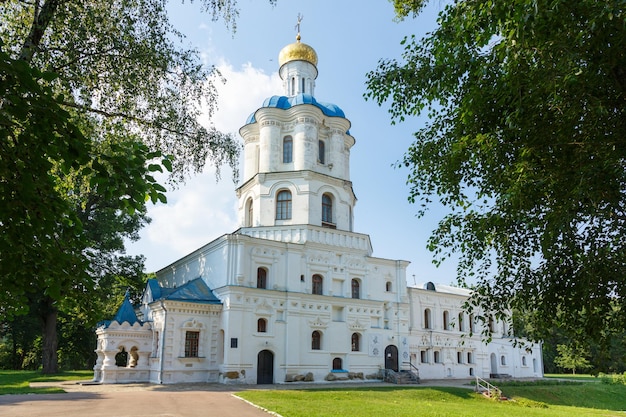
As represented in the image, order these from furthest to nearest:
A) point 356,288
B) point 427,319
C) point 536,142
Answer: point 427,319, point 356,288, point 536,142

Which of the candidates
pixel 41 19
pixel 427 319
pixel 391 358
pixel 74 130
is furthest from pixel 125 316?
pixel 74 130

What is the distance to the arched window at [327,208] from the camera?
2939cm

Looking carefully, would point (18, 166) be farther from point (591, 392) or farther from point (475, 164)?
point (591, 392)

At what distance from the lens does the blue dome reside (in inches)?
1206

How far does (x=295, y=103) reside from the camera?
1208 inches

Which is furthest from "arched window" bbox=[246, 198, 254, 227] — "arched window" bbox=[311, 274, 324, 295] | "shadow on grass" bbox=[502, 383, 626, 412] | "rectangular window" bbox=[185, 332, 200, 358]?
"shadow on grass" bbox=[502, 383, 626, 412]

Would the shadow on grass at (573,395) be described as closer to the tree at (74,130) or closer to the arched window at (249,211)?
the arched window at (249,211)

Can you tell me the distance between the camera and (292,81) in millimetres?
32438

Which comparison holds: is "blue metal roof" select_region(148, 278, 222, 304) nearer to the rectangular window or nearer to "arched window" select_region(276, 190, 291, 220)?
the rectangular window

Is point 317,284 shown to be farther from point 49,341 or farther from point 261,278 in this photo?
point 49,341

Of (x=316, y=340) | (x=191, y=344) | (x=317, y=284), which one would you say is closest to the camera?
(x=191, y=344)

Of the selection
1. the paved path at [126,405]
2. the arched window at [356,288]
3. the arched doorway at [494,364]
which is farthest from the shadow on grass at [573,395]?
the paved path at [126,405]

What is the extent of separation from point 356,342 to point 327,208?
26.0 feet

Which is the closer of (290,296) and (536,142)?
(536,142)
